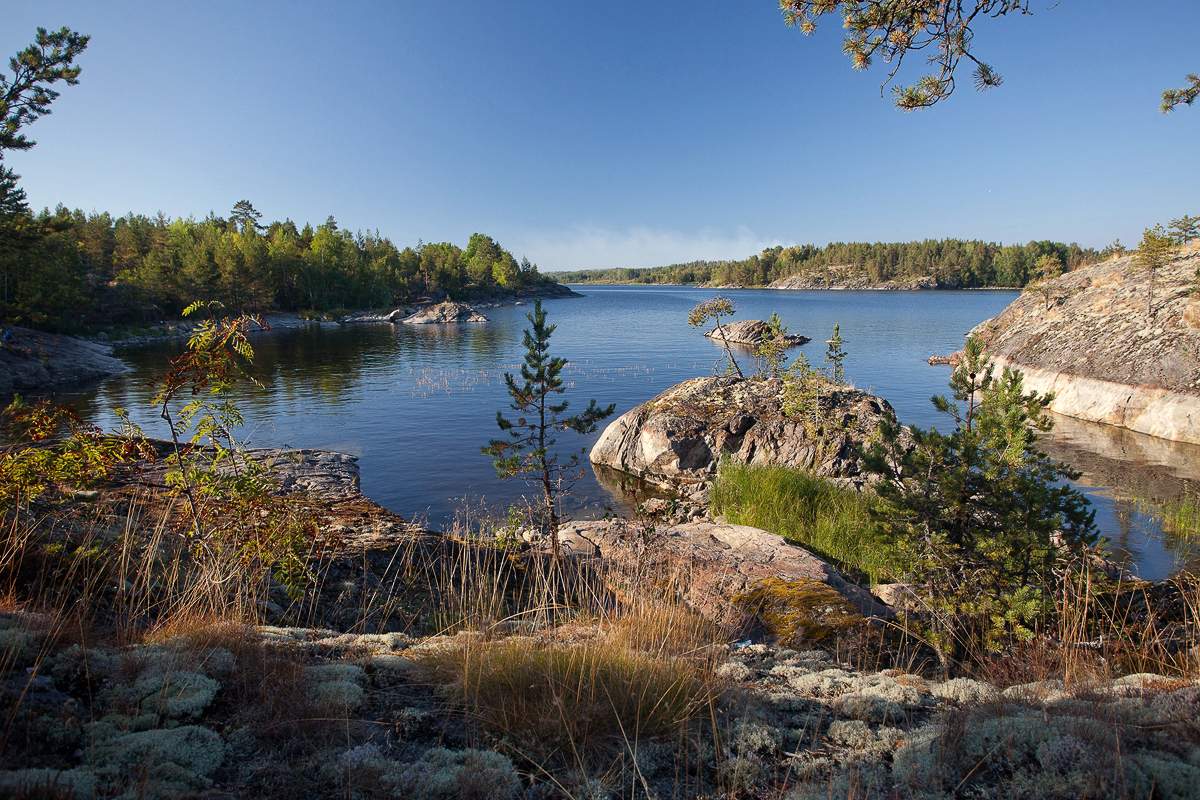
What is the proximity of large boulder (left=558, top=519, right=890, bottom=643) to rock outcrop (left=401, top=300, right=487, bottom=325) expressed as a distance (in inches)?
3170

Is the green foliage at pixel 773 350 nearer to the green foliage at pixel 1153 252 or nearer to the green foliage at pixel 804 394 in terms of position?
the green foliage at pixel 804 394

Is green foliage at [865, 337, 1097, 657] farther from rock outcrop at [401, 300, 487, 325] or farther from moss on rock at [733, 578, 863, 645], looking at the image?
rock outcrop at [401, 300, 487, 325]

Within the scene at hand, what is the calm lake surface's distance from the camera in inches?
690

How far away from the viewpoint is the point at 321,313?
89.9 meters

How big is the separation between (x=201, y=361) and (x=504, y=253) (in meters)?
169

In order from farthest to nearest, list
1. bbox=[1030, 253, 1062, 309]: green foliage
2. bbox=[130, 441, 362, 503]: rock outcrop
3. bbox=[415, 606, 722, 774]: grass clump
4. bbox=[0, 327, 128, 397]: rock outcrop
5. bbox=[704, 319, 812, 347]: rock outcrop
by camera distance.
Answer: bbox=[704, 319, 812, 347]: rock outcrop
bbox=[1030, 253, 1062, 309]: green foliage
bbox=[0, 327, 128, 397]: rock outcrop
bbox=[130, 441, 362, 503]: rock outcrop
bbox=[415, 606, 722, 774]: grass clump

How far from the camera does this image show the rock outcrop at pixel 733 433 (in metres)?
17.4

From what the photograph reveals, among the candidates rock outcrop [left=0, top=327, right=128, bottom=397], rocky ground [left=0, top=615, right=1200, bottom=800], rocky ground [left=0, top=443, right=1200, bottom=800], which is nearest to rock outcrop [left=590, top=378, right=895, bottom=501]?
rocky ground [left=0, top=443, right=1200, bottom=800]

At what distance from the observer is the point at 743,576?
7938 mm

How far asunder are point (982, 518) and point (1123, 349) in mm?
27953

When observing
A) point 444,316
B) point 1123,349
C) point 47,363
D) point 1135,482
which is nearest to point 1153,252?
point 1123,349

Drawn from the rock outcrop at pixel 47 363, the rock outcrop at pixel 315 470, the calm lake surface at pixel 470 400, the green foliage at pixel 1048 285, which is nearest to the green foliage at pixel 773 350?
the calm lake surface at pixel 470 400

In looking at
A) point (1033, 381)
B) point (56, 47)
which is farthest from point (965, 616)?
point (1033, 381)

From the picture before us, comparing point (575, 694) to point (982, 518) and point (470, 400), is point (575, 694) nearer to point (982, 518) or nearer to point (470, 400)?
point (982, 518)
